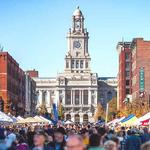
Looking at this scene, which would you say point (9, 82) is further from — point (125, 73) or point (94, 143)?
point (94, 143)

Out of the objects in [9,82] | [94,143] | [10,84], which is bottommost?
[94,143]

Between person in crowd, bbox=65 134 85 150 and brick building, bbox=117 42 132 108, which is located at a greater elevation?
brick building, bbox=117 42 132 108

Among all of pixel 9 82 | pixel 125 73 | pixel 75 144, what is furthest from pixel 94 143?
pixel 125 73

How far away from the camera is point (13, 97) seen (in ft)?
437

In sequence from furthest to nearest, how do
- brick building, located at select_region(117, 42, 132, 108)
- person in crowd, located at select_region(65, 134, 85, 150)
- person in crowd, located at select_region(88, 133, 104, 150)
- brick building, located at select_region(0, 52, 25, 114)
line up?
brick building, located at select_region(117, 42, 132, 108), brick building, located at select_region(0, 52, 25, 114), person in crowd, located at select_region(88, 133, 104, 150), person in crowd, located at select_region(65, 134, 85, 150)

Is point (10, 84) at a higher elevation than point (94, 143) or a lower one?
higher

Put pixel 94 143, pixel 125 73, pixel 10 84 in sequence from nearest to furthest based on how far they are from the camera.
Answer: pixel 94 143 → pixel 10 84 → pixel 125 73

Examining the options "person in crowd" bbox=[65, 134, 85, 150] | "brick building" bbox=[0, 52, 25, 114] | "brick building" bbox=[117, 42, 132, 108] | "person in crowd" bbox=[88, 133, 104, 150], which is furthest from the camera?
"brick building" bbox=[117, 42, 132, 108]

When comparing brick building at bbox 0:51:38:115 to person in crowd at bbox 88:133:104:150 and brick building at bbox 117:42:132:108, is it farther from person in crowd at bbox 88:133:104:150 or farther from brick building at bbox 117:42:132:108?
person in crowd at bbox 88:133:104:150

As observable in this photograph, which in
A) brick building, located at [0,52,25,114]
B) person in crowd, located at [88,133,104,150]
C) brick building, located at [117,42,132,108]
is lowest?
person in crowd, located at [88,133,104,150]

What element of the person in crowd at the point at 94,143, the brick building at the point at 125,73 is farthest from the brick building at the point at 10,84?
the person in crowd at the point at 94,143

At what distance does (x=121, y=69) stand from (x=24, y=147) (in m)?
160

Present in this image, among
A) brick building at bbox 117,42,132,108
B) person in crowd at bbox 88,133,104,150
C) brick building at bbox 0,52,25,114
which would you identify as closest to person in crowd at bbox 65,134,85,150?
person in crowd at bbox 88,133,104,150

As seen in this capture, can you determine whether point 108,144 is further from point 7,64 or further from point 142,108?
point 7,64
